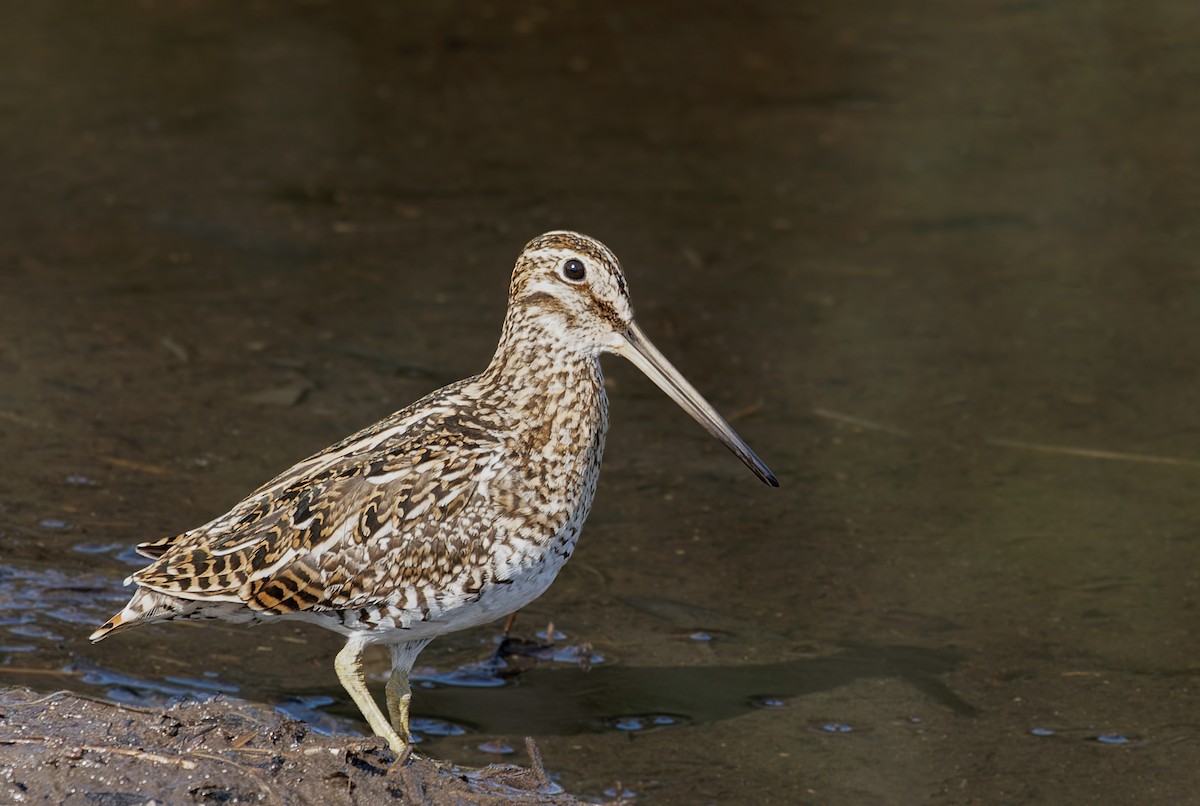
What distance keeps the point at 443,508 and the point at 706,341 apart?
13.6ft

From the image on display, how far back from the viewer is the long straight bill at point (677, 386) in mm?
6004

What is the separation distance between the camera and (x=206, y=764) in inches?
203

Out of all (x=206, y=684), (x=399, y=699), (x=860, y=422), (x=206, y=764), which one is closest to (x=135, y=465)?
(x=206, y=684)

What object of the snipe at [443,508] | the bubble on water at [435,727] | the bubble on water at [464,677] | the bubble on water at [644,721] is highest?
the snipe at [443,508]

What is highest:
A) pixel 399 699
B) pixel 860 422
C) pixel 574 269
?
pixel 574 269

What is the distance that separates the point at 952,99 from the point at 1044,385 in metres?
4.38

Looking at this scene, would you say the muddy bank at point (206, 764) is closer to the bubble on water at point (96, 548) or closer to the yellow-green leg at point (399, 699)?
the yellow-green leg at point (399, 699)

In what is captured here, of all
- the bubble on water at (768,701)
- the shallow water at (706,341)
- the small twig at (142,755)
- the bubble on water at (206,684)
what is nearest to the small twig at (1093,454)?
the shallow water at (706,341)

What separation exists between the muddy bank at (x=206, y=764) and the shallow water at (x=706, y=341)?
84cm

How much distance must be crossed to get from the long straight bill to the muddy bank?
4.38 feet

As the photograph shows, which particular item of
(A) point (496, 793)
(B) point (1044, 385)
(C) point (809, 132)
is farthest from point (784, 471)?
(C) point (809, 132)

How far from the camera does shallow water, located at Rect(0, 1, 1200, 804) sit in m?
6.62

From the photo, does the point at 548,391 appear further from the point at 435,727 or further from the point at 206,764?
the point at 206,764

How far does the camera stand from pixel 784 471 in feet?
27.4
